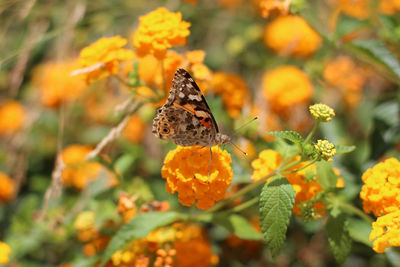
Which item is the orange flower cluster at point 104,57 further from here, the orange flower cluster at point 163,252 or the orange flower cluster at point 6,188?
the orange flower cluster at point 6,188

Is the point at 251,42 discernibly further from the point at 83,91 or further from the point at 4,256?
the point at 4,256

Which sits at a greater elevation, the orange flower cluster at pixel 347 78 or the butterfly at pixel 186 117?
the butterfly at pixel 186 117

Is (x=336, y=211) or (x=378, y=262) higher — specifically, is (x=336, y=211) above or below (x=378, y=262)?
above

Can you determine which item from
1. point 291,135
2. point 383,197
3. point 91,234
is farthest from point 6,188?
point 383,197

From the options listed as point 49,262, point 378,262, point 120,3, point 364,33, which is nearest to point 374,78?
point 364,33

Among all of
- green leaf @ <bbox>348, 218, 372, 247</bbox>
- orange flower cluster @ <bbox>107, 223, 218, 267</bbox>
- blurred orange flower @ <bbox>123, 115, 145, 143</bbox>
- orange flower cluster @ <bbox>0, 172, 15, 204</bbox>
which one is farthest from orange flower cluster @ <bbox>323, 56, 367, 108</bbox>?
orange flower cluster @ <bbox>0, 172, 15, 204</bbox>

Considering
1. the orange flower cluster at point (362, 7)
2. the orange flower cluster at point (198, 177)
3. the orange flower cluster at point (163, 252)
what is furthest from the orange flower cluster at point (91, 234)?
the orange flower cluster at point (362, 7)
